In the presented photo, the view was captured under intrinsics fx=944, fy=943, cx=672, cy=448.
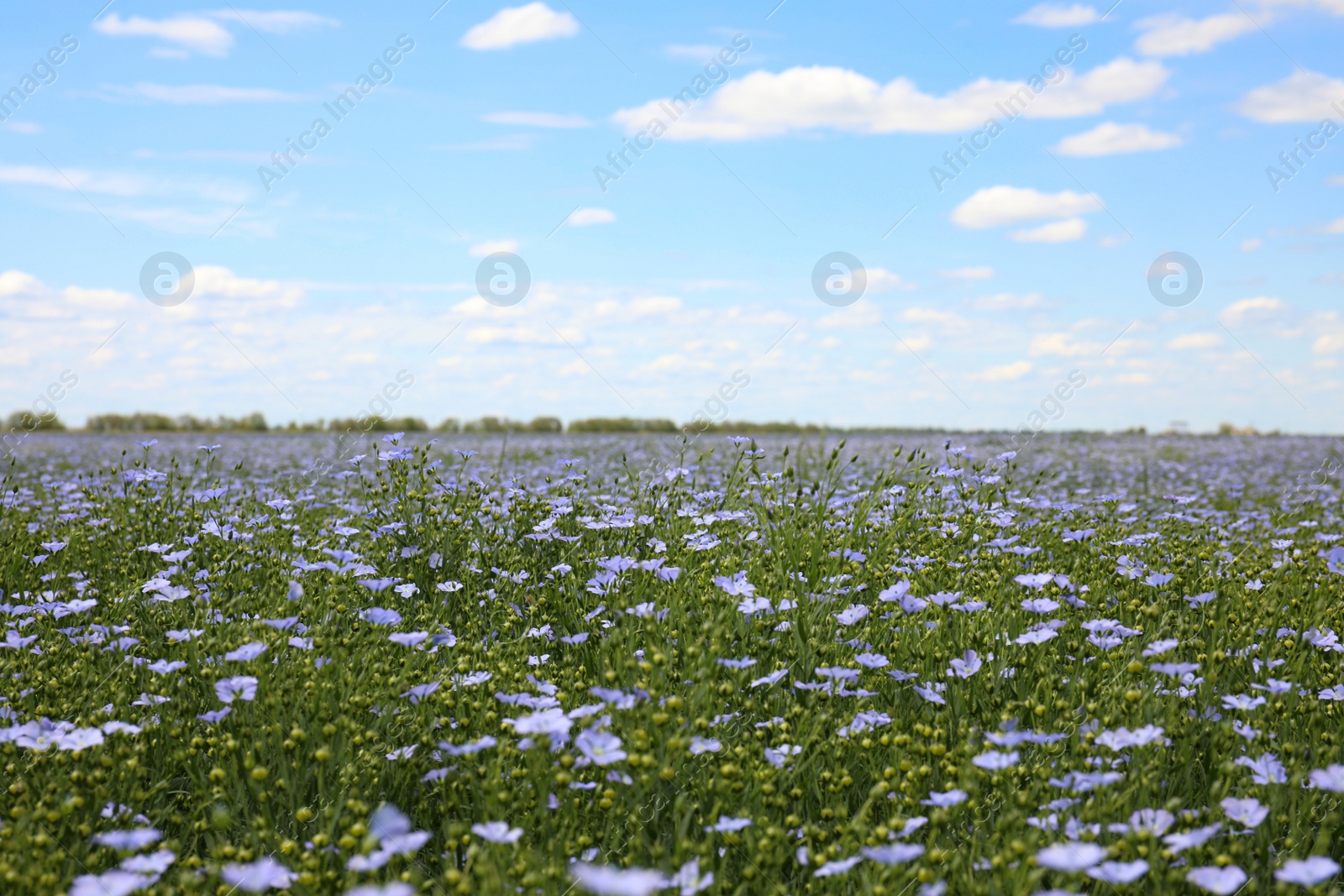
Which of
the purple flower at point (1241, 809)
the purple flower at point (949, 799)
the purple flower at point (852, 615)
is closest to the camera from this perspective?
the purple flower at point (949, 799)

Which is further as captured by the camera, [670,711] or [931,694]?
[931,694]

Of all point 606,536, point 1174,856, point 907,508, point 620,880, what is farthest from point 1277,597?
point 620,880

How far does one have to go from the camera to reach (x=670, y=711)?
2529mm

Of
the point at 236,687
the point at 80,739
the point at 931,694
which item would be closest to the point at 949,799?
the point at 931,694

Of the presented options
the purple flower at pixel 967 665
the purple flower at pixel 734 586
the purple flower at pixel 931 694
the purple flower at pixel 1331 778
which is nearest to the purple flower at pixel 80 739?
the purple flower at pixel 734 586

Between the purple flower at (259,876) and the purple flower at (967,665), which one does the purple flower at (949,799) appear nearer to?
the purple flower at (967,665)

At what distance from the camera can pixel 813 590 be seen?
3.69 m

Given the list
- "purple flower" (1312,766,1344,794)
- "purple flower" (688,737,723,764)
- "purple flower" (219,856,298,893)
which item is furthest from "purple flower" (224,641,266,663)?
"purple flower" (1312,766,1344,794)

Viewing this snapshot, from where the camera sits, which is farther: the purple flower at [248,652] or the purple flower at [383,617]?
the purple flower at [383,617]

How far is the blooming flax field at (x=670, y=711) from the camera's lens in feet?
7.09

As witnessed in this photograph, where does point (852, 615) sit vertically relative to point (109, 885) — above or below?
above

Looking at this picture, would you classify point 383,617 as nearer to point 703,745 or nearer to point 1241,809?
point 703,745

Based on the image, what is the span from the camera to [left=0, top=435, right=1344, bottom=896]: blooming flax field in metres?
2.16

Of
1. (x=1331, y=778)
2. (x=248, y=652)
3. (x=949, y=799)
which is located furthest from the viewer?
(x=248, y=652)
